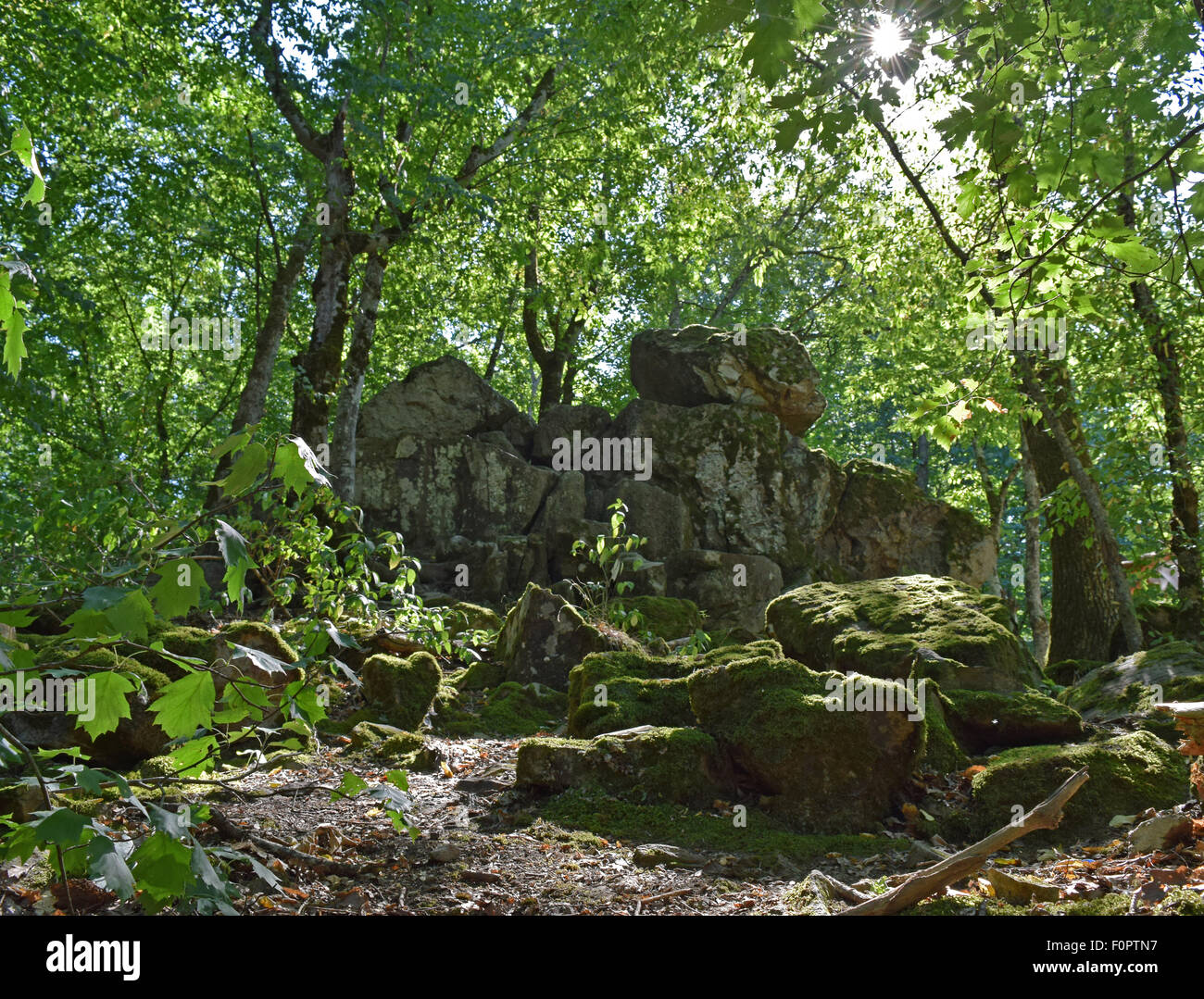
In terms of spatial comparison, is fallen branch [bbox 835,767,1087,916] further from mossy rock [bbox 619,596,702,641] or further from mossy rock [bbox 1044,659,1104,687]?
mossy rock [bbox 1044,659,1104,687]

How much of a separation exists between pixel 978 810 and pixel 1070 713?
144cm

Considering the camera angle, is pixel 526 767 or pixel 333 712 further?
pixel 333 712

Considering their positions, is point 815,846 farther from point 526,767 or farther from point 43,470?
point 43,470

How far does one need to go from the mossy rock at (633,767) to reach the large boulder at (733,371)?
1160 centimetres

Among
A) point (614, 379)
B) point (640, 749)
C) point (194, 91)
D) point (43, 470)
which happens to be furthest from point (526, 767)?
A: point (614, 379)

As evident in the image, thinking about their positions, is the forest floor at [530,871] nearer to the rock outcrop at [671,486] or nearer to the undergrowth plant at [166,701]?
the undergrowth plant at [166,701]

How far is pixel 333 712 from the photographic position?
7.46 meters

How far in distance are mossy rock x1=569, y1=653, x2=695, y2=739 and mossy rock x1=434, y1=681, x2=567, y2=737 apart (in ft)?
3.26

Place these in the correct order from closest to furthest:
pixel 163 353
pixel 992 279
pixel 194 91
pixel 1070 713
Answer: pixel 992 279, pixel 1070 713, pixel 194 91, pixel 163 353

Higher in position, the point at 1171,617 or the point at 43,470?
the point at 43,470

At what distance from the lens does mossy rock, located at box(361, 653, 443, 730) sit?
287 inches

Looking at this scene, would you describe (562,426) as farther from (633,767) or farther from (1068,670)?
(633,767)

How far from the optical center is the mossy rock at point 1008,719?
19.0 ft

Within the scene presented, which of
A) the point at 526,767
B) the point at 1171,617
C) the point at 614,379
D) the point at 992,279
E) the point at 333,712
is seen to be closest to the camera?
the point at 992,279
